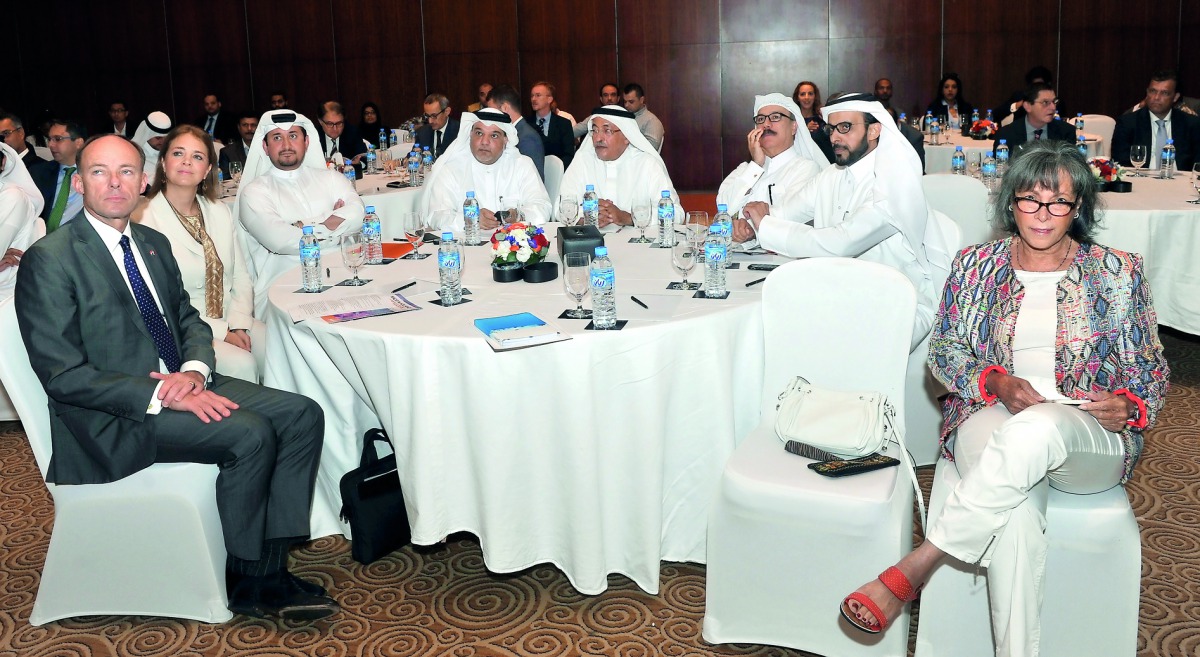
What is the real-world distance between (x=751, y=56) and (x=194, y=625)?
1092 cm

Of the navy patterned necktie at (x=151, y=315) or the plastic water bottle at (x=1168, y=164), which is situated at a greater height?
the plastic water bottle at (x=1168, y=164)

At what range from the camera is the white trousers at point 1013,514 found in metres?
2.36

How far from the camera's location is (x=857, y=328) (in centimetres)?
302

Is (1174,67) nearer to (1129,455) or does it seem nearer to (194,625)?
(1129,455)

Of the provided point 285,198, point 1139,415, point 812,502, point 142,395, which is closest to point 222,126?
point 285,198

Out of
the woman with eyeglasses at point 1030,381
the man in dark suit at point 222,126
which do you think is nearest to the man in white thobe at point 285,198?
the woman with eyeglasses at point 1030,381

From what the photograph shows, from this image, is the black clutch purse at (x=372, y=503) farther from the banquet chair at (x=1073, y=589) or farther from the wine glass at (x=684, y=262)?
the banquet chair at (x=1073, y=589)

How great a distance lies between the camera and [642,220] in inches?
180

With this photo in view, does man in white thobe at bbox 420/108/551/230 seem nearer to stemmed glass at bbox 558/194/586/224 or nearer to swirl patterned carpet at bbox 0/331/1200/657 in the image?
stemmed glass at bbox 558/194/586/224

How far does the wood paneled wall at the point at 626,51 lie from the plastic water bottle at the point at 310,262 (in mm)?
9834

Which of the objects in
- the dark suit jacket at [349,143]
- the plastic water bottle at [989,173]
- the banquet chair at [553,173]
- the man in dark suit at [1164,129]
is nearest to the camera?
the plastic water bottle at [989,173]

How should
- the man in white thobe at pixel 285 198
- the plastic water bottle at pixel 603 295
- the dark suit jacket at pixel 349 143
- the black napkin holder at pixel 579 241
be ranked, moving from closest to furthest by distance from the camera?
the plastic water bottle at pixel 603 295 → the black napkin holder at pixel 579 241 → the man in white thobe at pixel 285 198 → the dark suit jacket at pixel 349 143

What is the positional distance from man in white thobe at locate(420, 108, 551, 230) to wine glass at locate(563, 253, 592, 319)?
259 centimetres

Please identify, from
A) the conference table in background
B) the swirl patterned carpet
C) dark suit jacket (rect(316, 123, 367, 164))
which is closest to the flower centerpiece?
the conference table in background
